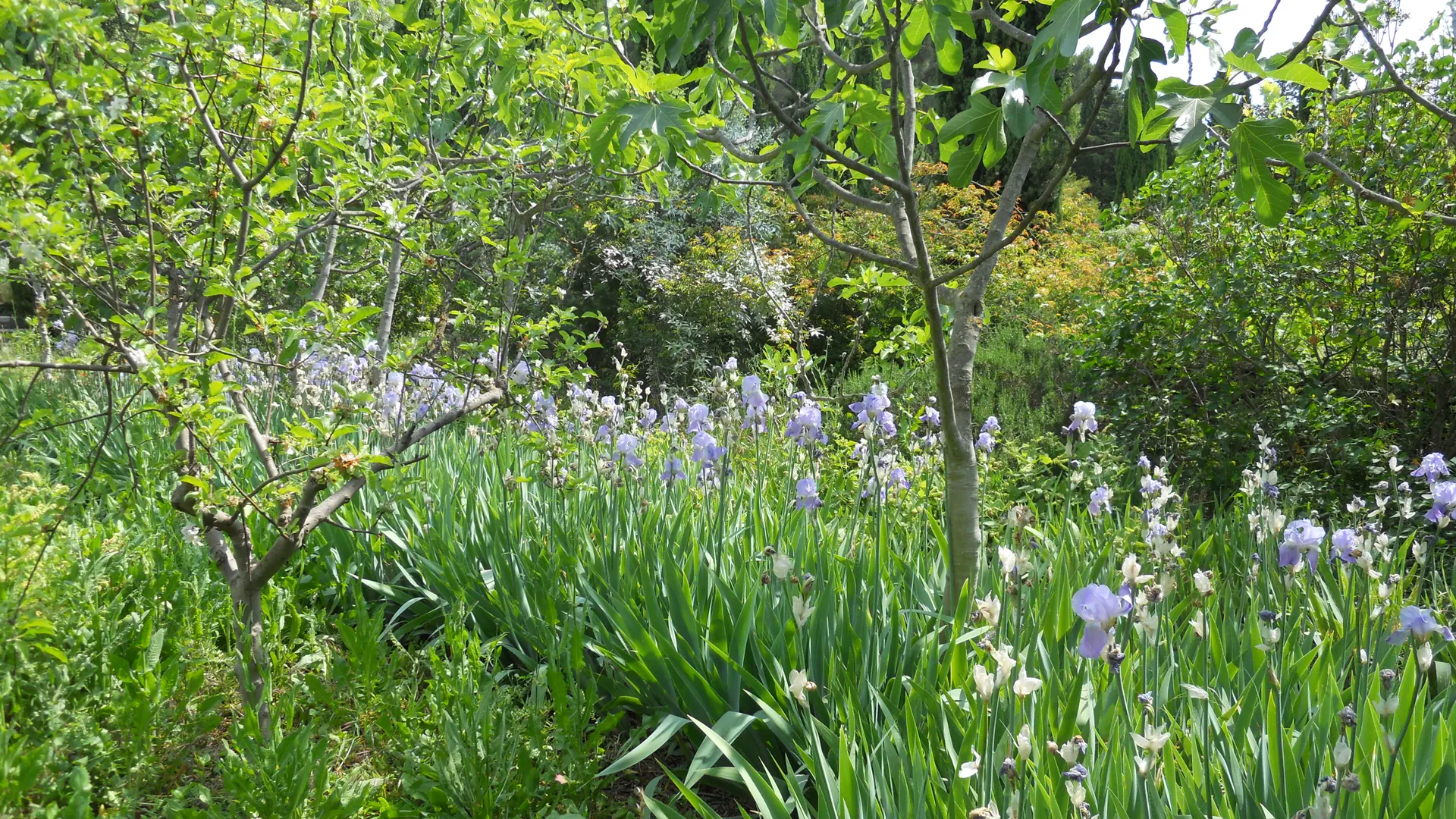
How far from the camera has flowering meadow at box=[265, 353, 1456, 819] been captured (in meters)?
1.46

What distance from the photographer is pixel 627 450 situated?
139 inches

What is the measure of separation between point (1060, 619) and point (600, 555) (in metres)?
1.45

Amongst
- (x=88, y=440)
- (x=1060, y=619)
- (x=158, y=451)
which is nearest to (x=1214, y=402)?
(x=1060, y=619)

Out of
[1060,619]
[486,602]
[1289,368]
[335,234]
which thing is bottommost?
[486,602]

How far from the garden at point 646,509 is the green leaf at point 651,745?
0.33 ft

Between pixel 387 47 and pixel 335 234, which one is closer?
pixel 387 47

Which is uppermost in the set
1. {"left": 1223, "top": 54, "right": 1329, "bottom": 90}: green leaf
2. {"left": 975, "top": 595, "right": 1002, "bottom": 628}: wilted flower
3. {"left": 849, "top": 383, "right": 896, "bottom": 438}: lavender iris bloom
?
{"left": 1223, "top": 54, "right": 1329, "bottom": 90}: green leaf

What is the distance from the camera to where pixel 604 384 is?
463 inches

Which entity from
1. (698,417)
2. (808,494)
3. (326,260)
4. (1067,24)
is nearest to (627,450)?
(698,417)

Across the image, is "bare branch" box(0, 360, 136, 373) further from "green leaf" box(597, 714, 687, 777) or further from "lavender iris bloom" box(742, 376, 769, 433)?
"lavender iris bloom" box(742, 376, 769, 433)

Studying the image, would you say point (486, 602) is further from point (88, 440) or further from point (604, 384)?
point (604, 384)

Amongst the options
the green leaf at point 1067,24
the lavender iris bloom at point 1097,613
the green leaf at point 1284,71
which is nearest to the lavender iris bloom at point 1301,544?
the lavender iris bloom at point 1097,613

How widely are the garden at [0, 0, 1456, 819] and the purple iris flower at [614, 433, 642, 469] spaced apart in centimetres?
2

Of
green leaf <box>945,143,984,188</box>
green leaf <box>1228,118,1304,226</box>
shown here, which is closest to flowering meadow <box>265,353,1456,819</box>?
green leaf <box>1228,118,1304,226</box>
